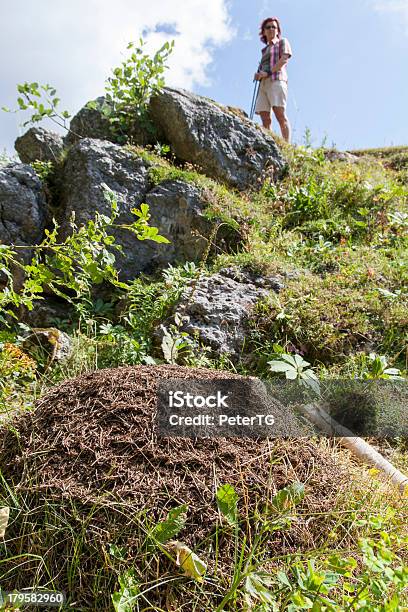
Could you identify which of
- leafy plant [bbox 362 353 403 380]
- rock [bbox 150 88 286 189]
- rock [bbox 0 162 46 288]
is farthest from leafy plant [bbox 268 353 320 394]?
rock [bbox 150 88 286 189]

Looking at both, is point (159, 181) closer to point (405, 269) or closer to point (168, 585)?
point (405, 269)

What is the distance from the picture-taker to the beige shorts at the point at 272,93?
9.11m

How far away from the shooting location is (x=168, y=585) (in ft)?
6.24

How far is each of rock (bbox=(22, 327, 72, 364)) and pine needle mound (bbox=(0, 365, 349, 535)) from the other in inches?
Result: 62.5

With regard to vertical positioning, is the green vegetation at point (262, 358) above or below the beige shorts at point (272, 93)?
below

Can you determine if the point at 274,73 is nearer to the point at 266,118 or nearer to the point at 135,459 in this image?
the point at 266,118

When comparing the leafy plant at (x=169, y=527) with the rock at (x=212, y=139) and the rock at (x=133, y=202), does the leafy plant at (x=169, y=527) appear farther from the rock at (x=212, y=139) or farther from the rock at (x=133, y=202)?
the rock at (x=212, y=139)

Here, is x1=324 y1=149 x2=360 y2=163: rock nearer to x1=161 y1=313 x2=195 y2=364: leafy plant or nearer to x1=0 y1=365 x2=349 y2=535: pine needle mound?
x1=161 y1=313 x2=195 y2=364: leafy plant

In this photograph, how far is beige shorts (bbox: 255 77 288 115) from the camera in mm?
9109

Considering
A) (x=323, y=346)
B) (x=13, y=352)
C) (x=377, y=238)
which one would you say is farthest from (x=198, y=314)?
(x=377, y=238)

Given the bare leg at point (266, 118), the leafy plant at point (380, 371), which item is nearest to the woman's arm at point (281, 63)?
the bare leg at point (266, 118)

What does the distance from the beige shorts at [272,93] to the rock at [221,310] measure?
5.53 metres

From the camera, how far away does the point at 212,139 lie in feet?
24.1

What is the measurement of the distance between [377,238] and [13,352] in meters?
4.87
